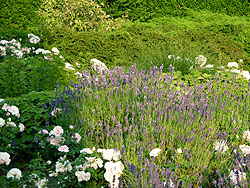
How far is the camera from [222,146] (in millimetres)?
2879

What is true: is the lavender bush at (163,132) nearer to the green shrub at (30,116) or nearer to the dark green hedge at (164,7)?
the green shrub at (30,116)

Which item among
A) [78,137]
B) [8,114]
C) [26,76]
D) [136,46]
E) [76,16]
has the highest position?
[76,16]

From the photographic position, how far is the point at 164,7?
12.5m

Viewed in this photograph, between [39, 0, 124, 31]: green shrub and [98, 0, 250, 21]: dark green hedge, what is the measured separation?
251 centimetres

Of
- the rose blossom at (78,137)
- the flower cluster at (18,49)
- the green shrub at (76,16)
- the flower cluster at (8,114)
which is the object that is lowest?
the rose blossom at (78,137)

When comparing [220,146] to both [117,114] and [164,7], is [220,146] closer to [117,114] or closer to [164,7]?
[117,114]

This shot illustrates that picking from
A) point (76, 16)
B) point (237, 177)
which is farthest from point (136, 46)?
point (237, 177)

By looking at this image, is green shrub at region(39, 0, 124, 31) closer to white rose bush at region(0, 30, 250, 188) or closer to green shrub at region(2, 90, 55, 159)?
white rose bush at region(0, 30, 250, 188)

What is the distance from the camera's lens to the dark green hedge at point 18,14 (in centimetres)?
861

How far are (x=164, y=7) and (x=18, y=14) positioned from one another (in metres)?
5.86

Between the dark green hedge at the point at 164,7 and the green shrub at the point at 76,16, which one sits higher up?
the dark green hedge at the point at 164,7

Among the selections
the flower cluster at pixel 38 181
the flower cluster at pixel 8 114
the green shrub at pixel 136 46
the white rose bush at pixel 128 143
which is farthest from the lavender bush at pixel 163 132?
the green shrub at pixel 136 46

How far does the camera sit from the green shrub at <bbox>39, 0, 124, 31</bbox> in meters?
8.05

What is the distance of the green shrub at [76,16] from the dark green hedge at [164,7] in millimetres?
2507
